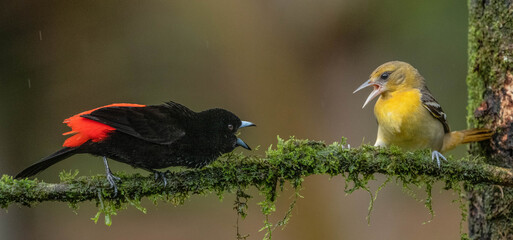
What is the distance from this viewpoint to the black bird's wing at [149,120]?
128 inches

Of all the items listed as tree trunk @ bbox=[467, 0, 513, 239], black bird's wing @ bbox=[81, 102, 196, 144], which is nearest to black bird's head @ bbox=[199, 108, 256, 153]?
black bird's wing @ bbox=[81, 102, 196, 144]

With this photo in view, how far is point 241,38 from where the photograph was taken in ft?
27.7

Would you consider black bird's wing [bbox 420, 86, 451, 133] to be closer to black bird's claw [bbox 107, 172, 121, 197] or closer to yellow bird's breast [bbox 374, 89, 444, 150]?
yellow bird's breast [bbox 374, 89, 444, 150]

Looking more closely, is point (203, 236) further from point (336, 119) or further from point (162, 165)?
point (162, 165)

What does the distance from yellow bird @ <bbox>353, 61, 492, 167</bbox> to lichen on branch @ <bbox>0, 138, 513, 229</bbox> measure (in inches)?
36.9

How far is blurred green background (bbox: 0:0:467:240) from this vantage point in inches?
327

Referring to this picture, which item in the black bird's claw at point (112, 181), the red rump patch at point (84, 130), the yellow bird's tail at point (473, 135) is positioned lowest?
the yellow bird's tail at point (473, 135)

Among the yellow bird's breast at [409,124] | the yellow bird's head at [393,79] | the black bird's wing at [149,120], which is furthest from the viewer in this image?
the yellow bird's head at [393,79]

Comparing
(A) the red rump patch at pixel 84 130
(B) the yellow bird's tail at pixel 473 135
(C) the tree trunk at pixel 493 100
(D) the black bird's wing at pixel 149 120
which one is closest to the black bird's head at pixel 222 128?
(D) the black bird's wing at pixel 149 120

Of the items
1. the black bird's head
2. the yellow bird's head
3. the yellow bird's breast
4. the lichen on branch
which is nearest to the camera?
the lichen on branch

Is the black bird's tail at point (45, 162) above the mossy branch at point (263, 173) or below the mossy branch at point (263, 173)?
above

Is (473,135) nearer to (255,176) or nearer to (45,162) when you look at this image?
(255,176)

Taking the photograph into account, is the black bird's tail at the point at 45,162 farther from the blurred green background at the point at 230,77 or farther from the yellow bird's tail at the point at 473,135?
the blurred green background at the point at 230,77

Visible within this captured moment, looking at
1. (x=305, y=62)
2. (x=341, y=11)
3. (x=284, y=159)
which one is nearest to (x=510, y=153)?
(x=284, y=159)
